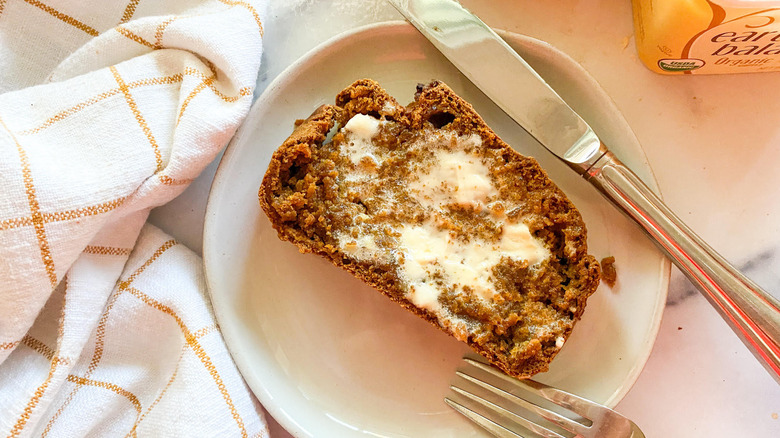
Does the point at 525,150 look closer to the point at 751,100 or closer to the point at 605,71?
the point at 605,71

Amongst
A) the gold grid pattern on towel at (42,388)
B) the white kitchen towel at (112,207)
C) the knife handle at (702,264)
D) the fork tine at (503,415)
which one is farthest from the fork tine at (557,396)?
the gold grid pattern on towel at (42,388)

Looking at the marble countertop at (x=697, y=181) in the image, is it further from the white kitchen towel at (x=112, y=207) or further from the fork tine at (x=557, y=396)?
the white kitchen towel at (x=112, y=207)

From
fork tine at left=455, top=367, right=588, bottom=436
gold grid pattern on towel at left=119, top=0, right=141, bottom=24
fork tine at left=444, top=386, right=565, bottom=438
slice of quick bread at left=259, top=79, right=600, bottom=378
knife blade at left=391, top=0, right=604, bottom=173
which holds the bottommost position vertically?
fork tine at left=444, top=386, right=565, bottom=438

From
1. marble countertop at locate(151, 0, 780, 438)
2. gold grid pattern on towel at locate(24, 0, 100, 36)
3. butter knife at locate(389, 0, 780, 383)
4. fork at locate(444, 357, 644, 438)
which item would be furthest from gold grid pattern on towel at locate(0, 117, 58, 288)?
marble countertop at locate(151, 0, 780, 438)

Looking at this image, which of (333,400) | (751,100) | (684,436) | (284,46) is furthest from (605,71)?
(333,400)

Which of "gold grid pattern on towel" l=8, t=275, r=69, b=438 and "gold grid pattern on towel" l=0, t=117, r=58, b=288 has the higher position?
"gold grid pattern on towel" l=0, t=117, r=58, b=288

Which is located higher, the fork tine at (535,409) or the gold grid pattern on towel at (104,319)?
the fork tine at (535,409)

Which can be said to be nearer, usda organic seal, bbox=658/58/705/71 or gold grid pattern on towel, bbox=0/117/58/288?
gold grid pattern on towel, bbox=0/117/58/288

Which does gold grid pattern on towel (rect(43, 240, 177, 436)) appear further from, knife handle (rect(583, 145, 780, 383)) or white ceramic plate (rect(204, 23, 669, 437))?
knife handle (rect(583, 145, 780, 383))
